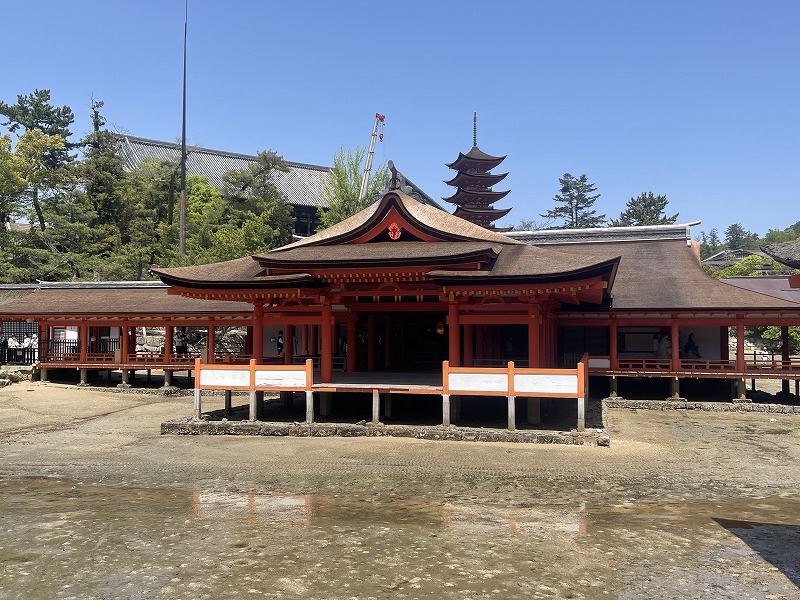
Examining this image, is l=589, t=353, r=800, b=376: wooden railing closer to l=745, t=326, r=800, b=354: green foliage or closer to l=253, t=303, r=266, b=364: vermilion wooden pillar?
l=253, t=303, r=266, b=364: vermilion wooden pillar

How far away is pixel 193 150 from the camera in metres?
64.8

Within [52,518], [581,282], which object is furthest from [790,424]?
[52,518]

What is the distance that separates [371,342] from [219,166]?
156 feet

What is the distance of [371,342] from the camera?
24000mm

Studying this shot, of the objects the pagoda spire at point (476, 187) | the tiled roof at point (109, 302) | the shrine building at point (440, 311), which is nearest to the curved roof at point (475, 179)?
the pagoda spire at point (476, 187)

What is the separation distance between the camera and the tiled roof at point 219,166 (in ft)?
206

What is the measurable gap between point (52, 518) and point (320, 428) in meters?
8.62

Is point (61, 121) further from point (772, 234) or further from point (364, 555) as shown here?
point (772, 234)

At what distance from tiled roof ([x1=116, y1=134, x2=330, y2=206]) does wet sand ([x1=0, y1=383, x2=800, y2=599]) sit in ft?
154

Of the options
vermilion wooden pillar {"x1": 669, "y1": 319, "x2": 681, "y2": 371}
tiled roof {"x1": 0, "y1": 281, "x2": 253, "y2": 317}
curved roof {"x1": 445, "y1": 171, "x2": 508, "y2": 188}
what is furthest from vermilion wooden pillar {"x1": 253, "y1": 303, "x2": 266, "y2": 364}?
curved roof {"x1": 445, "y1": 171, "x2": 508, "y2": 188}

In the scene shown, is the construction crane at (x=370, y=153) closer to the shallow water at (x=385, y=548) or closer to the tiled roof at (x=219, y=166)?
the tiled roof at (x=219, y=166)

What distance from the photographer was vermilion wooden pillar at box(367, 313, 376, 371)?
2388 cm

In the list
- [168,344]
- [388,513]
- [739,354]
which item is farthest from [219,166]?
[388,513]

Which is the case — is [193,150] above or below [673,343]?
above
